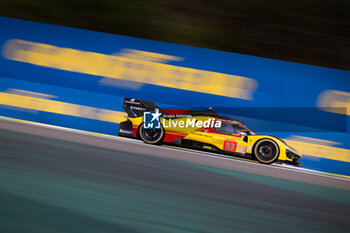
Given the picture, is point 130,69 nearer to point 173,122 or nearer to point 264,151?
point 173,122

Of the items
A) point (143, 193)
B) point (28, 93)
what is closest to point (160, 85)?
point (28, 93)

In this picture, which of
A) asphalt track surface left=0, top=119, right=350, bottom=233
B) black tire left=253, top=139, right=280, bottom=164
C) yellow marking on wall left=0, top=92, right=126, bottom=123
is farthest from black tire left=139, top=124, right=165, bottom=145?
black tire left=253, top=139, right=280, bottom=164

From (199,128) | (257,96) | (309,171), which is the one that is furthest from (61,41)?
(309,171)

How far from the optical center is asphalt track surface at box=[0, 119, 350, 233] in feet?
10.00

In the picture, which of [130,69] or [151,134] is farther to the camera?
[130,69]

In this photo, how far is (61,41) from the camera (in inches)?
297

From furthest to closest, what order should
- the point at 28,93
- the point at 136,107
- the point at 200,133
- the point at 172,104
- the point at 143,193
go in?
the point at 28,93 → the point at 172,104 → the point at 136,107 → the point at 200,133 → the point at 143,193

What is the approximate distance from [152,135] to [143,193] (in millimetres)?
3499

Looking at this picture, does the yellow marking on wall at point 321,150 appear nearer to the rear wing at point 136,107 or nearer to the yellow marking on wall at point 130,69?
the yellow marking on wall at point 130,69

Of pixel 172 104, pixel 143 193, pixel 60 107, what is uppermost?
pixel 172 104

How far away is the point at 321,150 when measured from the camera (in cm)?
692

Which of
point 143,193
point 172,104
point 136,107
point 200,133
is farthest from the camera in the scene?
point 172,104

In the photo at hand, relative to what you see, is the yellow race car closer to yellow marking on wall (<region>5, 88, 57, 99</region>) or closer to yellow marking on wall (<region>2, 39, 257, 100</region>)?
yellow marking on wall (<region>2, 39, 257, 100</region>)

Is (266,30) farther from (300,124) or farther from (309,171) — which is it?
(309,171)
